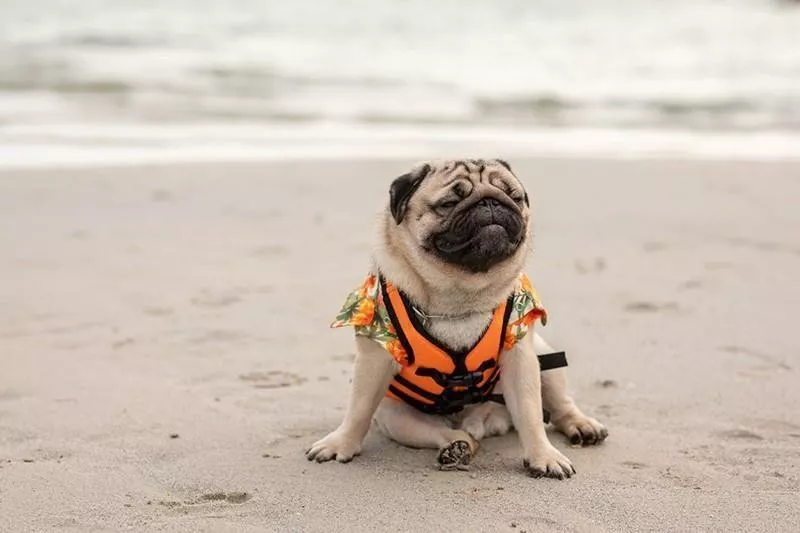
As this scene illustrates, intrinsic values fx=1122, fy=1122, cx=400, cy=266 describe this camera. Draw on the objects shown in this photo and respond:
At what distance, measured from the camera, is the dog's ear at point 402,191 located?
12.4 ft

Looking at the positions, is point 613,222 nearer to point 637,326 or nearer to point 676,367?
point 637,326

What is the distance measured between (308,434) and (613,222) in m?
4.60

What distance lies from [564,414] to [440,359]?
0.66 m

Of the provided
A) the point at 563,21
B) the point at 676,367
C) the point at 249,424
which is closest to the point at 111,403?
the point at 249,424

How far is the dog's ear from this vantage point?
12.4ft

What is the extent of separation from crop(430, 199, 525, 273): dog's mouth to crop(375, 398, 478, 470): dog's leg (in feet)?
2.15

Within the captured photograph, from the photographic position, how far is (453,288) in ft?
12.7

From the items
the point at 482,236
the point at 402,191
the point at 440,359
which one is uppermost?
the point at 402,191

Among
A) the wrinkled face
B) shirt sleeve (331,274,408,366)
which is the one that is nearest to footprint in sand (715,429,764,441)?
the wrinkled face

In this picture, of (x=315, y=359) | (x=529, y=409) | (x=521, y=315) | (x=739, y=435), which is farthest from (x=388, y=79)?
(x=529, y=409)

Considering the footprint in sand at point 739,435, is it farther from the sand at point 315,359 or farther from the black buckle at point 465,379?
the black buckle at point 465,379

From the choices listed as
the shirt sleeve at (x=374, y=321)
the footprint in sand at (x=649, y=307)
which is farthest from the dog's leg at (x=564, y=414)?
the footprint in sand at (x=649, y=307)

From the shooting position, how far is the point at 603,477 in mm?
3762

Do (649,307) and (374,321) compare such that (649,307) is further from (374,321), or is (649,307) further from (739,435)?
(374,321)
